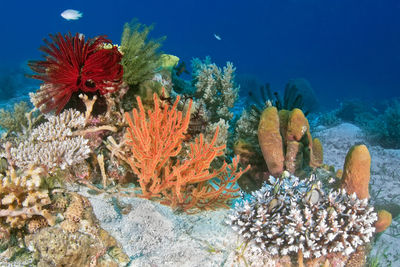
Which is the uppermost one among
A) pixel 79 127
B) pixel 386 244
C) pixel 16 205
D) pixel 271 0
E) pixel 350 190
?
pixel 271 0

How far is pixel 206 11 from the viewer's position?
140m

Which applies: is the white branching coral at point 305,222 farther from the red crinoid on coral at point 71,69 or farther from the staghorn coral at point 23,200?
the red crinoid on coral at point 71,69

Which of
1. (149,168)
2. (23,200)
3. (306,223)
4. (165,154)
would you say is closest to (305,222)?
(306,223)

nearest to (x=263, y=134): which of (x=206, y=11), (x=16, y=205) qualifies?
(x=16, y=205)

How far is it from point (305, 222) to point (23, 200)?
10.4ft

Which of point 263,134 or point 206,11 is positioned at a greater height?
point 206,11

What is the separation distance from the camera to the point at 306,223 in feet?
10.1

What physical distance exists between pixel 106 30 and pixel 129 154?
146 m

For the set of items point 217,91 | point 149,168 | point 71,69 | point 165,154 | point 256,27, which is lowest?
point 149,168

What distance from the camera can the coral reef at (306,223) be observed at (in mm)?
3006

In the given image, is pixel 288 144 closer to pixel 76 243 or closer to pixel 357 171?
pixel 357 171

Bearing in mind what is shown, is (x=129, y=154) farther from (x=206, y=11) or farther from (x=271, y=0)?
(x=206, y=11)

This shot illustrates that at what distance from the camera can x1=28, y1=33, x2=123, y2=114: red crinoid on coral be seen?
366cm

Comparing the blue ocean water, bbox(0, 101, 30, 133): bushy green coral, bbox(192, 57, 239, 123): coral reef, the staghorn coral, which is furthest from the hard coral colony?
the blue ocean water
